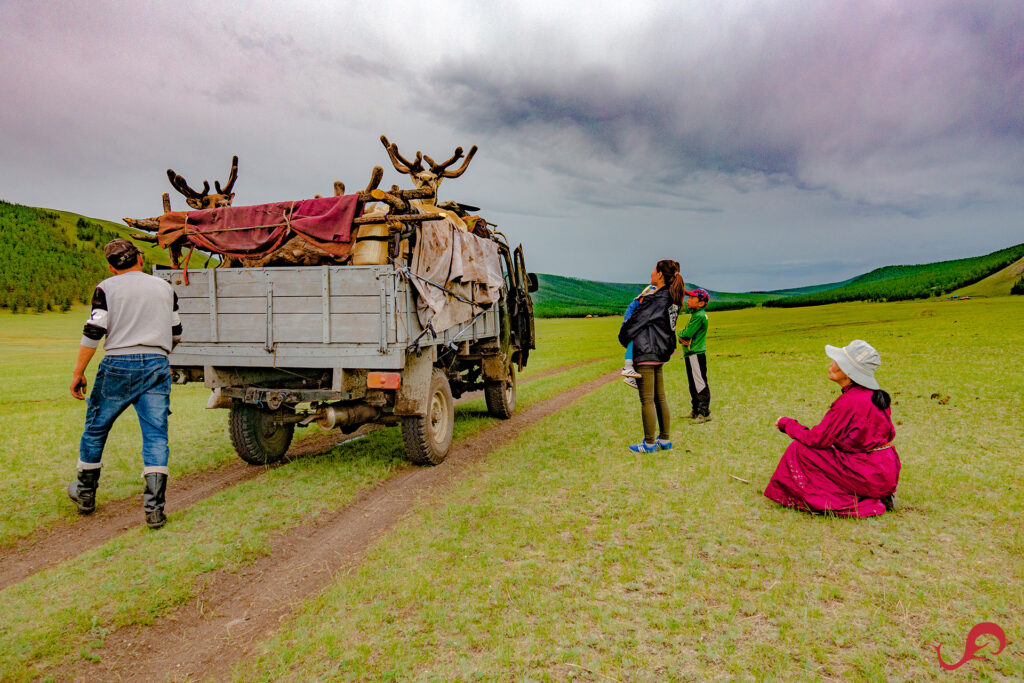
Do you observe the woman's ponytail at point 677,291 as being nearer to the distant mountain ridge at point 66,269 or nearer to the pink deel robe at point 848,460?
the pink deel robe at point 848,460

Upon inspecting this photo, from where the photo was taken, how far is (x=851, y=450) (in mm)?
4840

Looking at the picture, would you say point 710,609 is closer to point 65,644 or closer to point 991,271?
point 65,644

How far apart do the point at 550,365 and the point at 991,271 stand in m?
94.9

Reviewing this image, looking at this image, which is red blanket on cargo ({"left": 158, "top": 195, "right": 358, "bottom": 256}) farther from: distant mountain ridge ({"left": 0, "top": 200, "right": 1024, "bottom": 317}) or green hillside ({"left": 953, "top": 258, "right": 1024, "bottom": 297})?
green hillside ({"left": 953, "top": 258, "right": 1024, "bottom": 297})

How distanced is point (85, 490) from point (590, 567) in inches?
197

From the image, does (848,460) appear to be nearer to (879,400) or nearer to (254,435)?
(879,400)

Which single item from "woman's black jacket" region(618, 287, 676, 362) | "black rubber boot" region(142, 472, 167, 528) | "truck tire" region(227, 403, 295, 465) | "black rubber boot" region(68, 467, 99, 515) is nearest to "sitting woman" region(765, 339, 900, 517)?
"woman's black jacket" region(618, 287, 676, 362)

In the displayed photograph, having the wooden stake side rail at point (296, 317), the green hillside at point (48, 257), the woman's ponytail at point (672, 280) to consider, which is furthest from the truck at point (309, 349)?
the green hillside at point (48, 257)

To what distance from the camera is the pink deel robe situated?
475 centimetres

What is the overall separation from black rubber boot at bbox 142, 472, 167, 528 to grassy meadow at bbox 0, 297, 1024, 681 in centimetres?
18

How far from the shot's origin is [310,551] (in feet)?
15.9

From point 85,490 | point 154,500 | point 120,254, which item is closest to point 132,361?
point 120,254

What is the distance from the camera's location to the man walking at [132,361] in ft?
16.8

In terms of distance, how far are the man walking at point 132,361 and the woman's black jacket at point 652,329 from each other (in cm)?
508
